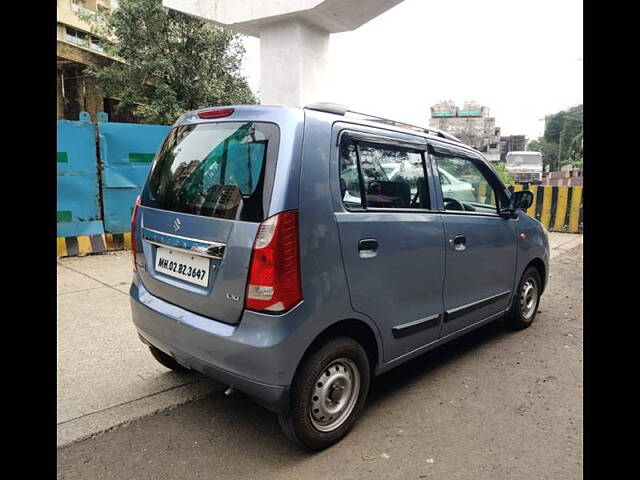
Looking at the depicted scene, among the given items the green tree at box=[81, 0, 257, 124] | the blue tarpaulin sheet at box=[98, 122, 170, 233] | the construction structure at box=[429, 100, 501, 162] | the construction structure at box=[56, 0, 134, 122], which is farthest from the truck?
the construction structure at box=[429, 100, 501, 162]

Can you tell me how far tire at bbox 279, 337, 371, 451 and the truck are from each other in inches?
1088

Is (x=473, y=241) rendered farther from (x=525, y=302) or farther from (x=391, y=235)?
(x=525, y=302)

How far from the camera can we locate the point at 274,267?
88.4 inches

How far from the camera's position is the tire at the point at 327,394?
2.42 meters

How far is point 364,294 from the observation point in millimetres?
2656

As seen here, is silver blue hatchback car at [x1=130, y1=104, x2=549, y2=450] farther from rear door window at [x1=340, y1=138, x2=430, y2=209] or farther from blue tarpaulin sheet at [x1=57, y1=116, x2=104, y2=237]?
blue tarpaulin sheet at [x1=57, y1=116, x2=104, y2=237]

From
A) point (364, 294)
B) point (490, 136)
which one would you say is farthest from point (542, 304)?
point (490, 136)

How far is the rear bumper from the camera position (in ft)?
A: 7.50

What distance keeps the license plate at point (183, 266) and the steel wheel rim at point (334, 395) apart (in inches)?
33.4

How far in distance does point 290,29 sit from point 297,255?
8759 mm

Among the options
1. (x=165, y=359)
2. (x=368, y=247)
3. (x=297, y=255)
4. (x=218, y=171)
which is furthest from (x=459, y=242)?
(x=165, y=359)

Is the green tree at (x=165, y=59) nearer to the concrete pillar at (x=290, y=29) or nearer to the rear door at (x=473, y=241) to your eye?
the concrete pillar at (x=290, y=29)
